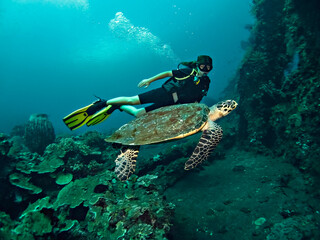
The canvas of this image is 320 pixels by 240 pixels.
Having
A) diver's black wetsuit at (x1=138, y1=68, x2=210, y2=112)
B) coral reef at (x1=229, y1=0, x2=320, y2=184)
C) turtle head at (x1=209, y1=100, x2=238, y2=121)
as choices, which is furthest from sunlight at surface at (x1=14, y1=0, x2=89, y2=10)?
turtle head at (x1=209, y1=100, x2=238, y2=121)

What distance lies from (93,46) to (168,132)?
8095 centimetres

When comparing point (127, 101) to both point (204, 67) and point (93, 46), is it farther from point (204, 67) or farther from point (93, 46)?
point (93, 46)

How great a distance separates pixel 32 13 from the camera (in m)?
55.3

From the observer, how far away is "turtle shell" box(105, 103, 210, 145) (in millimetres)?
3846

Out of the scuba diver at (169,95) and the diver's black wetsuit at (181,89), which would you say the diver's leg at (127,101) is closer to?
the scuba diver at (169,95)

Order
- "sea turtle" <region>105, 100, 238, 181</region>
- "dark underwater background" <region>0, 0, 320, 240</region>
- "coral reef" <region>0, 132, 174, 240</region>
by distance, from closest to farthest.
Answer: "coral reef" <region>0, 132, 174, 240</region>
"dark underwater background" <region>0, 0, 320, 240</region>
"sea turtle" <region>105, 100, 238, 181</region>

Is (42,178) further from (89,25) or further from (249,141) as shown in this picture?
(89,25)

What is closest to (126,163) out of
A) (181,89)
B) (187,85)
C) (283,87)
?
(181,89)

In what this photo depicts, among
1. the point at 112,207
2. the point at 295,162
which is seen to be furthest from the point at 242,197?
the point at 112,207

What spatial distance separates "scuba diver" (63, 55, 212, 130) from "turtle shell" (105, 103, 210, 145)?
78 cm

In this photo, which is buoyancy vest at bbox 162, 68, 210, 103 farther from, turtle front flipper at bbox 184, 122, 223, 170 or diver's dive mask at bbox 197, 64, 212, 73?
turtle front flipper at bbox 184, 122, 223, 170

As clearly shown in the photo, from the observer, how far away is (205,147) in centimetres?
383

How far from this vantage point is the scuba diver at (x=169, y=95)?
4.82 m

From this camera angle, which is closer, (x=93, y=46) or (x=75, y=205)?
(x=75, y=205)
